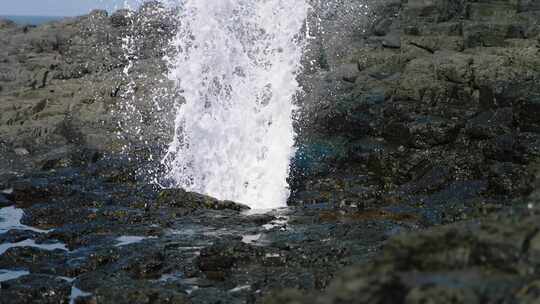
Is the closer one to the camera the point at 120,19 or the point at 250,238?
the point at 250,238

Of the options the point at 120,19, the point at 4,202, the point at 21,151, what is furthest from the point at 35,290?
the point at 120,19

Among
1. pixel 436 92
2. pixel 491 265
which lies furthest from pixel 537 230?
pixel 436 92

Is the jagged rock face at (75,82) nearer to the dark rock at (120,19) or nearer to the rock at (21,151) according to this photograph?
the dark rock at (120,19)

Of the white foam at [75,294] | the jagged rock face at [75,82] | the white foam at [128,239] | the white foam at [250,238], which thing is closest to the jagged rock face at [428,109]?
the white foam at [250,238]

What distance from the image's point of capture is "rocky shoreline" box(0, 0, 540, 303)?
4.79 metres

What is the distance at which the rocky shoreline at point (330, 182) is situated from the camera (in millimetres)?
4793

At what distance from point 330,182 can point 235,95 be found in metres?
6.40

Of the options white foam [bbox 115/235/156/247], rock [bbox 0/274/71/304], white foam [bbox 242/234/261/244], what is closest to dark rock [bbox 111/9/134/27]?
white foam [bbox 115/235/156/247]

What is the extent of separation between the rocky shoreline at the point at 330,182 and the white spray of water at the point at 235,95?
1.36 metres

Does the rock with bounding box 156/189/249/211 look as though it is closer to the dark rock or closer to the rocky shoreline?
the rocky shoreline

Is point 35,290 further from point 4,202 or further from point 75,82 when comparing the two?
point 75,82

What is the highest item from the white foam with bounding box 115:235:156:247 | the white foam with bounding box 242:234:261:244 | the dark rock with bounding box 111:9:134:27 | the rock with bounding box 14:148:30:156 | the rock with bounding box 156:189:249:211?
the dark rock with bounding box 111:9:134:27

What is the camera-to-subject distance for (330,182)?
1842 centimetres

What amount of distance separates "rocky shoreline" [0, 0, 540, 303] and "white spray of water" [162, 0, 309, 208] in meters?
1.36
